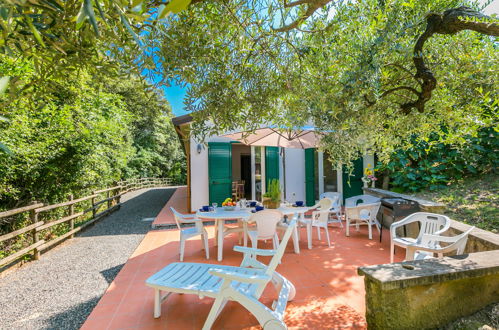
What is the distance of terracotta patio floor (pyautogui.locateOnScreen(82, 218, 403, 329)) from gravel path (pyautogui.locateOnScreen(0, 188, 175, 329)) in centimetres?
25

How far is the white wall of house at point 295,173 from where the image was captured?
348 inches

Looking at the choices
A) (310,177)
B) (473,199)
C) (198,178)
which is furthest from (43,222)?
(473,199)

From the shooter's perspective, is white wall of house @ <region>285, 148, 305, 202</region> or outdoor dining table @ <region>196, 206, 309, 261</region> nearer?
outdoor dining table @ <region>196, 206, 309, 261</region>

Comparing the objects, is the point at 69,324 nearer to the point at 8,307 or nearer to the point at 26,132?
the point at 8,307

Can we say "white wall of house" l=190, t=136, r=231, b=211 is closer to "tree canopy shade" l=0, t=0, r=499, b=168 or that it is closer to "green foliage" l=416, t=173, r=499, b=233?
"tree canopy shade" l=0, t=0, r=499, b=168

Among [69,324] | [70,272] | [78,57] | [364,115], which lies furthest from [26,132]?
[364,115]

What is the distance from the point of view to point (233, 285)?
2.24 metres

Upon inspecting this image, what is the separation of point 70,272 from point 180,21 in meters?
4.08

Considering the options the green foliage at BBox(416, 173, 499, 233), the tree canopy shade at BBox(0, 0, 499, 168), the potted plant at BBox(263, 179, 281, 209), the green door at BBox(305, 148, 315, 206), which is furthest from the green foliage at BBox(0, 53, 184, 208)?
the green foliage at BBox(416, 173, 499, 233)

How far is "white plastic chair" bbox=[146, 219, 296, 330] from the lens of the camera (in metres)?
1.92

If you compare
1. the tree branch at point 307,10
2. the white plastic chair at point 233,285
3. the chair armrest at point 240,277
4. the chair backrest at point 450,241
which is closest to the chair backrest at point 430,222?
the chair backrest at point 450,241

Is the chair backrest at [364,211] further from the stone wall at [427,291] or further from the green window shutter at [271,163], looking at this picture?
the green window shutter at [271,163]

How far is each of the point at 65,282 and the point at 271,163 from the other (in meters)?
6.33

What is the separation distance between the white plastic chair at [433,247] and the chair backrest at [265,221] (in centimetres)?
175
